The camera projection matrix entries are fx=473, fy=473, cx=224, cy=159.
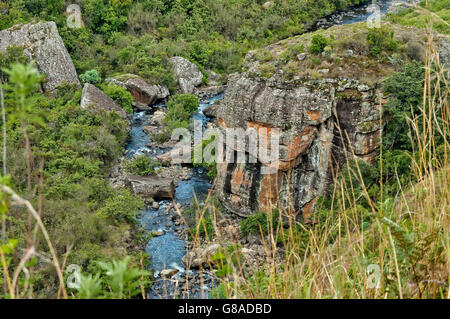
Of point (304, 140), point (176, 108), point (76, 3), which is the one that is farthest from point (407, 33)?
point (76, 3)

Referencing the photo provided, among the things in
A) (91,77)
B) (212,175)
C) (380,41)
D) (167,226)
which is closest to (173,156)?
(212,175)

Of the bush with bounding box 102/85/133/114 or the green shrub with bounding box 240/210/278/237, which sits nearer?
the green shrub with bounding box 240/210/278/237

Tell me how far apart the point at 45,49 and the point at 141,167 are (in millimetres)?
10443

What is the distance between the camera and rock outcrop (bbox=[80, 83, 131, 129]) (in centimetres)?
2288

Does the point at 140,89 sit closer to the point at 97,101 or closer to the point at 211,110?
the point at 97,101

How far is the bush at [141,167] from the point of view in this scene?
1942 centimetres

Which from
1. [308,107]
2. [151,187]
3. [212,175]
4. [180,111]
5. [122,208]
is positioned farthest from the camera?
[180,111]

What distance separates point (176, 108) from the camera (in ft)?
77.8

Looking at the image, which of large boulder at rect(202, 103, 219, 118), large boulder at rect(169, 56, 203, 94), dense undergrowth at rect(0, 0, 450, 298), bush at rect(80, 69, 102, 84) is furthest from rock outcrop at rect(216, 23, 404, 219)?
bush at rect(80, 69, 102, 84)

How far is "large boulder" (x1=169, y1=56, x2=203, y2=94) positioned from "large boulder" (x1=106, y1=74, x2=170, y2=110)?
1.81m

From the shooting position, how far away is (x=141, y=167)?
19594mm

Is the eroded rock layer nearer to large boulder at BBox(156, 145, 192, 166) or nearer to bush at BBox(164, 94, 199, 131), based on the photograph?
large boulder at BBox(156, 145, 192, 166)

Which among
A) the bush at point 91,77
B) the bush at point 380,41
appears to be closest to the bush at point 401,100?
the bush at point 380,41

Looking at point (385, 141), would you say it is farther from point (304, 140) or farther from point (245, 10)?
point (245, 10)
